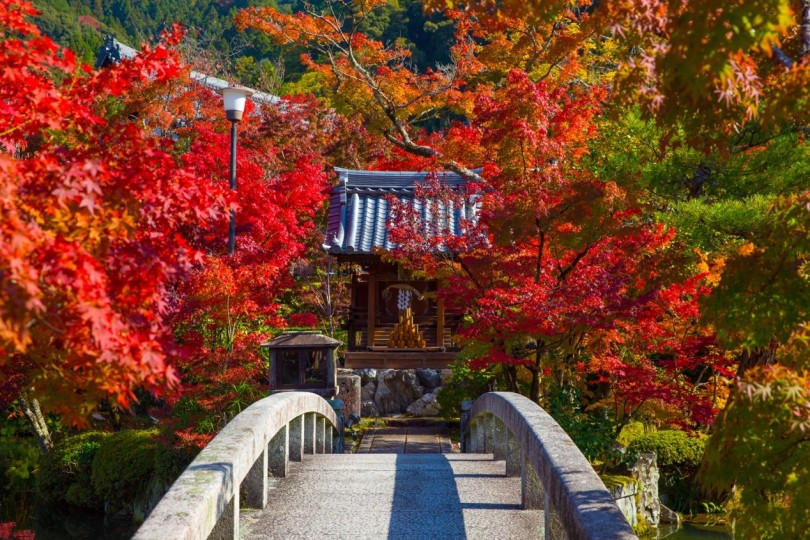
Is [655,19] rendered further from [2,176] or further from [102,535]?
[102,535]

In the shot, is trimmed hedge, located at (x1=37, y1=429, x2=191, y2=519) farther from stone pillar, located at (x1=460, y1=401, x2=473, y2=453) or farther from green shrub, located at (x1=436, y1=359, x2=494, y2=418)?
green shrub, located at (x1=436, y1=359, x2=494, y2=418)

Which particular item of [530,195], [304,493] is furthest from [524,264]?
[304,493]

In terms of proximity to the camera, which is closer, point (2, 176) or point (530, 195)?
point (2, 176)

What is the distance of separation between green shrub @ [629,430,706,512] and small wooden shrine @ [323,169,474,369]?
533 cm

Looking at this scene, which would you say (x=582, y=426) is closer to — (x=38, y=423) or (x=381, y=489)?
(x=381, y=489)

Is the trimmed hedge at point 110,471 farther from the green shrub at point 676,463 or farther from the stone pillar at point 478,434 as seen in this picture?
the green shrub at point 676,463

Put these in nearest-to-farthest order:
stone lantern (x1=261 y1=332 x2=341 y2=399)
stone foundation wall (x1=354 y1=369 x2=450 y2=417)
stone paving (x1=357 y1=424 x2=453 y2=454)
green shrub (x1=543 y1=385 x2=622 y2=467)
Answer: green shrub (x1=543 y1=385 x2=622 y2=467)
stone lantern (x1=261 y1=332 x2=341 y2=399)
stone paving (x1=357 y1=424 x2=453 y2=454)
stone foundation wall (x1=354 y1=369 x2=450 y2=417)

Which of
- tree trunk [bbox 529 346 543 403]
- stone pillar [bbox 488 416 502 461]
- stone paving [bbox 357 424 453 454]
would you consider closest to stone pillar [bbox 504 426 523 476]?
stone pillar [bbox 488 416 502 461]

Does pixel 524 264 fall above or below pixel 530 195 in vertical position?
below

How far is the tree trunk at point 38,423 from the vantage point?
42.7 ft

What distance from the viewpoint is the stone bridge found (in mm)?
4090

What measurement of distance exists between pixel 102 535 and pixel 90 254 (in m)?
9.52

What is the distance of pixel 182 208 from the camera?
11.7 feet

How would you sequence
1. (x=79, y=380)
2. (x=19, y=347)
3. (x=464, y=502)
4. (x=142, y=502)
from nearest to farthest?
(x=19, y=347)
(x=79, y=380)
(x=464, y=502)
(x=142, y=502)
